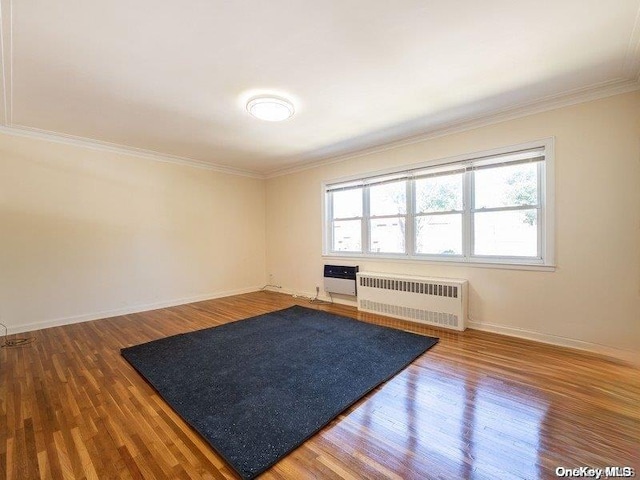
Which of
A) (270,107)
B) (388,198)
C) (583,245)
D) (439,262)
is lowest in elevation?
(439,262)

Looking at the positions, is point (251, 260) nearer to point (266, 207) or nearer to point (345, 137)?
point (266, 207)

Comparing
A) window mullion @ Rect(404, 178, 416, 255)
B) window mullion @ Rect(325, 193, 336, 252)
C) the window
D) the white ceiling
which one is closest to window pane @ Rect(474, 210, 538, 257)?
the window

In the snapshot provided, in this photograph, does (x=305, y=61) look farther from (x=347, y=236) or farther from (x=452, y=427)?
(x=347, y=236)

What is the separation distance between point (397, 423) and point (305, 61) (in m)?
2.76

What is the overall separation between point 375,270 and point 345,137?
2120mm

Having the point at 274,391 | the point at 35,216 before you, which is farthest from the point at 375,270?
the point at 35,216

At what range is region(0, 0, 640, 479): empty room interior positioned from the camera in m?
1.70

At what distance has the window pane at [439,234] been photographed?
375 centimetres

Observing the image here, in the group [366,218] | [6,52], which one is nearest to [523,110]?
[366,218]

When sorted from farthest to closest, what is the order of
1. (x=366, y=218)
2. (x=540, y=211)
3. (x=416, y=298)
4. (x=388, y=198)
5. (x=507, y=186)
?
(x=366, y=218) → (x=388, y=198) → (x=416, y=298) → (x=507, y=186) → (x=540, y=211)

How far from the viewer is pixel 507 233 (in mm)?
3363

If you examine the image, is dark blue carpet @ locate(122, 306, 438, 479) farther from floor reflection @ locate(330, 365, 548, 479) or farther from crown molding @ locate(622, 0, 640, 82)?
crown molding @ locate(622, 0, 640, 82)

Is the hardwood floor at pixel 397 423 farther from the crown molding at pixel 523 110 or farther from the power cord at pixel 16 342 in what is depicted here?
the crown molding at pixel 523 110

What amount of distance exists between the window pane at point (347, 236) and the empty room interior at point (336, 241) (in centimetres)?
7
